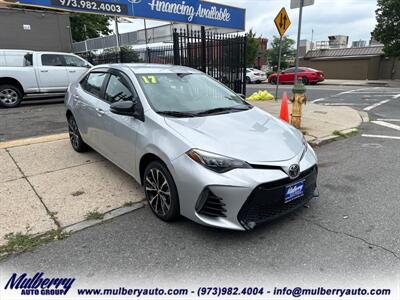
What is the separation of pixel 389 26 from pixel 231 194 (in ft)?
92.6

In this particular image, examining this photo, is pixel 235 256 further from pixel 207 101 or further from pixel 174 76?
pixel 174 76

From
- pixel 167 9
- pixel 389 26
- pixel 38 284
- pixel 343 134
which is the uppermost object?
pixel 389 26

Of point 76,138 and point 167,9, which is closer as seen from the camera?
point 76,138

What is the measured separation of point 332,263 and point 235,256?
830mm

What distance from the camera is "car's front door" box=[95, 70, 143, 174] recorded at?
3.64 meters

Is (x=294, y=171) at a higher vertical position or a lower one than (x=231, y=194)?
higher

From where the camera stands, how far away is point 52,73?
35.4ft

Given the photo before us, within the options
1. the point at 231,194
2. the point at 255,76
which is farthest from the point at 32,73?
the point at 255,76

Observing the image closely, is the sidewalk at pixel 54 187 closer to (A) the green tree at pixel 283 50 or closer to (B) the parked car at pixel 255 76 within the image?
(B) the parked car at pixel 255 76

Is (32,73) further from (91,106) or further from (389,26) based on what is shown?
(389,26)

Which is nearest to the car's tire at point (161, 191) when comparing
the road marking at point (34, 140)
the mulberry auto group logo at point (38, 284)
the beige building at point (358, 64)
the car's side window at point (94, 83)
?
the mulberry auto group logo at point (38, 284)

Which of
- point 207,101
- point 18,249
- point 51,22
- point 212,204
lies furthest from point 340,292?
point 51,22

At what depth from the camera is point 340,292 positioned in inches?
94.3

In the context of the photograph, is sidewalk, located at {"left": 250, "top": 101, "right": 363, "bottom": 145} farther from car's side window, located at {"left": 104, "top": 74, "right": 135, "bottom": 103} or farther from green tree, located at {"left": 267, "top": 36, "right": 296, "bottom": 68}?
green tree, located at {"left": 267, "top": 36, "right": 296, "bottom": 68}
